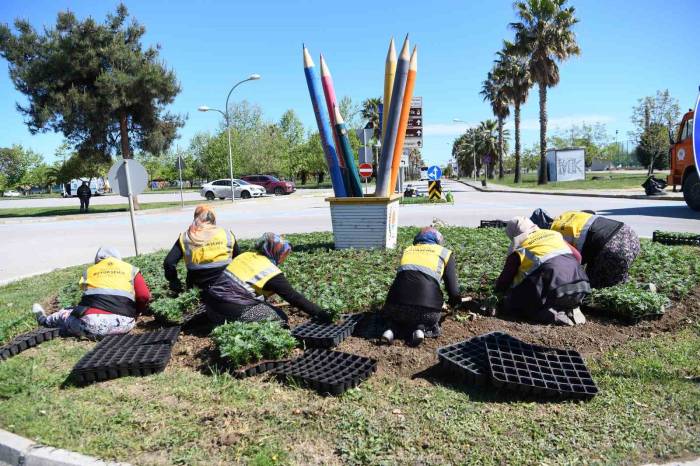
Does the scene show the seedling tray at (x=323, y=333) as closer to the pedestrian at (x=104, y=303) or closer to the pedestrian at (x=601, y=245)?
the pedestrian at (x=104, y=303)

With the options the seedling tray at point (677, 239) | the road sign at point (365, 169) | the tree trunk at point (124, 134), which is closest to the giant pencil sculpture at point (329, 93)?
the seedling tray at point (677, 239)

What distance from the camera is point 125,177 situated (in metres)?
8.34

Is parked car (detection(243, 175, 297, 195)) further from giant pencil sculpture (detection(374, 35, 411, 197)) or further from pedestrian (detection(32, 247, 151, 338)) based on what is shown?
pedestrian (detection(32, 247, 151, 338))

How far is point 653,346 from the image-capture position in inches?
171

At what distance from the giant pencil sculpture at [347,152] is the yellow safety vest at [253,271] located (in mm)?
3580

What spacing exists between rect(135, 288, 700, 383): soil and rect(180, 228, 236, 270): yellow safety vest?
642 millimetres

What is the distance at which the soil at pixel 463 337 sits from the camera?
4184mm

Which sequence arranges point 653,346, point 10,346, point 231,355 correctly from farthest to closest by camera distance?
1. point 10,346
2. point 653,346
3. point 231,355

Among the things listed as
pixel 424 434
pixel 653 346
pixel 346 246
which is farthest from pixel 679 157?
pixel 424 434

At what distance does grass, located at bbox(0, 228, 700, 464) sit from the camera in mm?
2919

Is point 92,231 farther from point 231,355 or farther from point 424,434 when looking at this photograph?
point 424,434

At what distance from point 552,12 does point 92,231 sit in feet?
108

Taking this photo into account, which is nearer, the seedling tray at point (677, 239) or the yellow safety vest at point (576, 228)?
the yellow safety vest at point (576, 228)

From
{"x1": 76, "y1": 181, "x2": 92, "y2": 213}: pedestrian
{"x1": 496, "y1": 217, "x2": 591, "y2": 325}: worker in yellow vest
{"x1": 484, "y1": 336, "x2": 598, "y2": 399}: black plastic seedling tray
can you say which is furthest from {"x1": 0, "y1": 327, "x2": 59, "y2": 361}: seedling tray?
{"x1": 76, "y1": 181, "x2": 92, "y2": 213}: pedestrian
